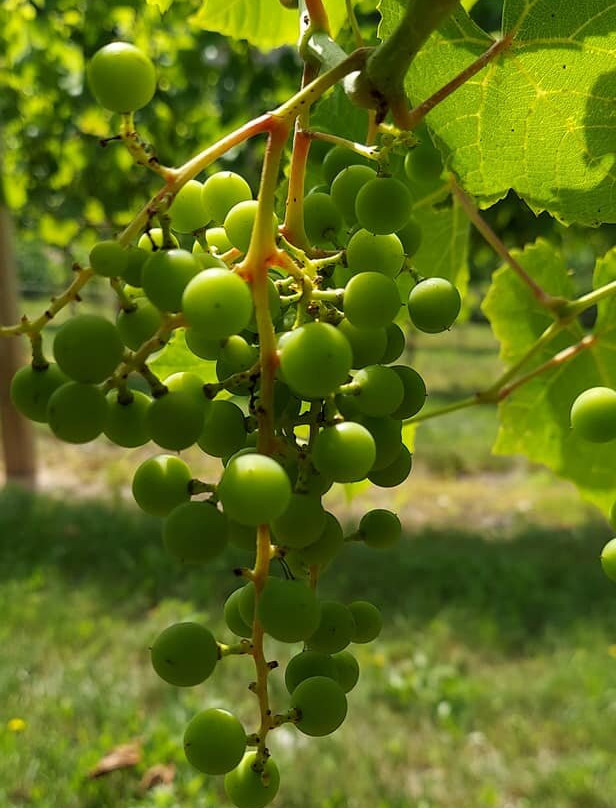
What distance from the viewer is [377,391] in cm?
52

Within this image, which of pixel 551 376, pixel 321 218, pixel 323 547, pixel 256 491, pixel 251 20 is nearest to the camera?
pixel 256 491

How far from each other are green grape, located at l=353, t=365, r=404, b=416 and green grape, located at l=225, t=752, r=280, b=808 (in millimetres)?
223

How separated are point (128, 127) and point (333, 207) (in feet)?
0.62

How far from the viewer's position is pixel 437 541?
18.2 ft

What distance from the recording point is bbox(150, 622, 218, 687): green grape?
523 mm

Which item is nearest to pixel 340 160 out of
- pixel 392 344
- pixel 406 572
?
pixel 392 344

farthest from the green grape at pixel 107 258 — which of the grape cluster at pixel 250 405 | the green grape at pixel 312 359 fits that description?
the green grape at pixel 312 359

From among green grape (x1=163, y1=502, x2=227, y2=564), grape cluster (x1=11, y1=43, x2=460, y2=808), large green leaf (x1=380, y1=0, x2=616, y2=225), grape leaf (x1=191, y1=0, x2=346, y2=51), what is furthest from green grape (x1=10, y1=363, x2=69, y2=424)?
grape leaf (x1=191, y1=0, x2=346, y2=51)

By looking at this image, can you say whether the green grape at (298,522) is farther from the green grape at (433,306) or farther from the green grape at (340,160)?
the green grape at (340,160)

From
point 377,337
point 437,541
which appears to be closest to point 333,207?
point 377,337

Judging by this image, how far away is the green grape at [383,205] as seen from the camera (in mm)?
560

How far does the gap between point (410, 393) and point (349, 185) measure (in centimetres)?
15

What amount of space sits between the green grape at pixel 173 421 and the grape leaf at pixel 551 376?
2.04ft

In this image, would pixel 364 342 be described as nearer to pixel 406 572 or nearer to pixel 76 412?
pixel 76 412
